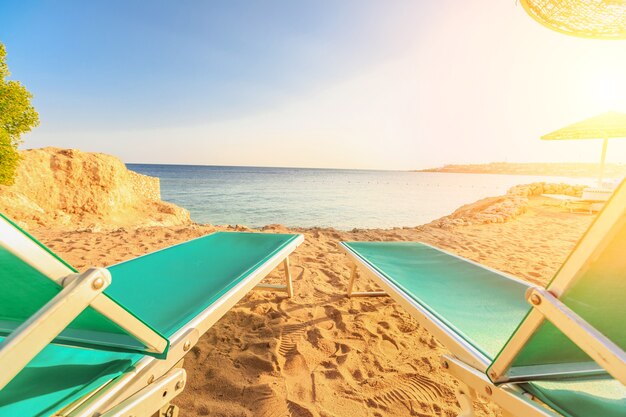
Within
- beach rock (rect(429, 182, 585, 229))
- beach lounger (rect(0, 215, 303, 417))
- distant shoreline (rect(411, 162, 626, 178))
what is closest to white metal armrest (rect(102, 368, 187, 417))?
beach lounger (rect(0, 215, 303, 417))

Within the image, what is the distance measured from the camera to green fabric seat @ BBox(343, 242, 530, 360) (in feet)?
4.60

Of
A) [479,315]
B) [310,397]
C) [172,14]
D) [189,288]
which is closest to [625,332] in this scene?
[479,315]

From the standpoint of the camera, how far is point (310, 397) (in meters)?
1.59

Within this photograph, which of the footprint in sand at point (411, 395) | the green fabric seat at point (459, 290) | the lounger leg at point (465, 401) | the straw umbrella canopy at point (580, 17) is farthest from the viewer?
the straw umbrella canopy at point (580, 17)

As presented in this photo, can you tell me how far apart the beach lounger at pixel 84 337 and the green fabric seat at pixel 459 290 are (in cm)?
115

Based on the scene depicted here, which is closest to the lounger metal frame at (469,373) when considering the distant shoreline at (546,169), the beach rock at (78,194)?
the beach rock at (78,194)

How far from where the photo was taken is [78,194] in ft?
28.5

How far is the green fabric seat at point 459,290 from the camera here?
55.2 inches

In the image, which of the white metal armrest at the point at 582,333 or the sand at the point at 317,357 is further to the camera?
the sand at the point at 317,357

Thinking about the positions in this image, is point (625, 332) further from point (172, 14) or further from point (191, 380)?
point (172, 14)

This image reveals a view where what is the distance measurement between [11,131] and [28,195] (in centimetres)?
168

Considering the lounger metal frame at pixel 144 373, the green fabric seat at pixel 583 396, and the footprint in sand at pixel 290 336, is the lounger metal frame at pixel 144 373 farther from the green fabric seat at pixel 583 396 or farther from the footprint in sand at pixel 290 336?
the green fabric seat at pixel 583 396

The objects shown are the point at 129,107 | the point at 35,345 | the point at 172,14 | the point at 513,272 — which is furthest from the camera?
the point at 129,107

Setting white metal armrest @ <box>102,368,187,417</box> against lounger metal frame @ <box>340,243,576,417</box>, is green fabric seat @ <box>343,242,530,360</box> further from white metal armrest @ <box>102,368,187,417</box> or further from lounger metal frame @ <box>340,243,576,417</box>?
white metal armrest @ <box>102,368,187,417</box>
